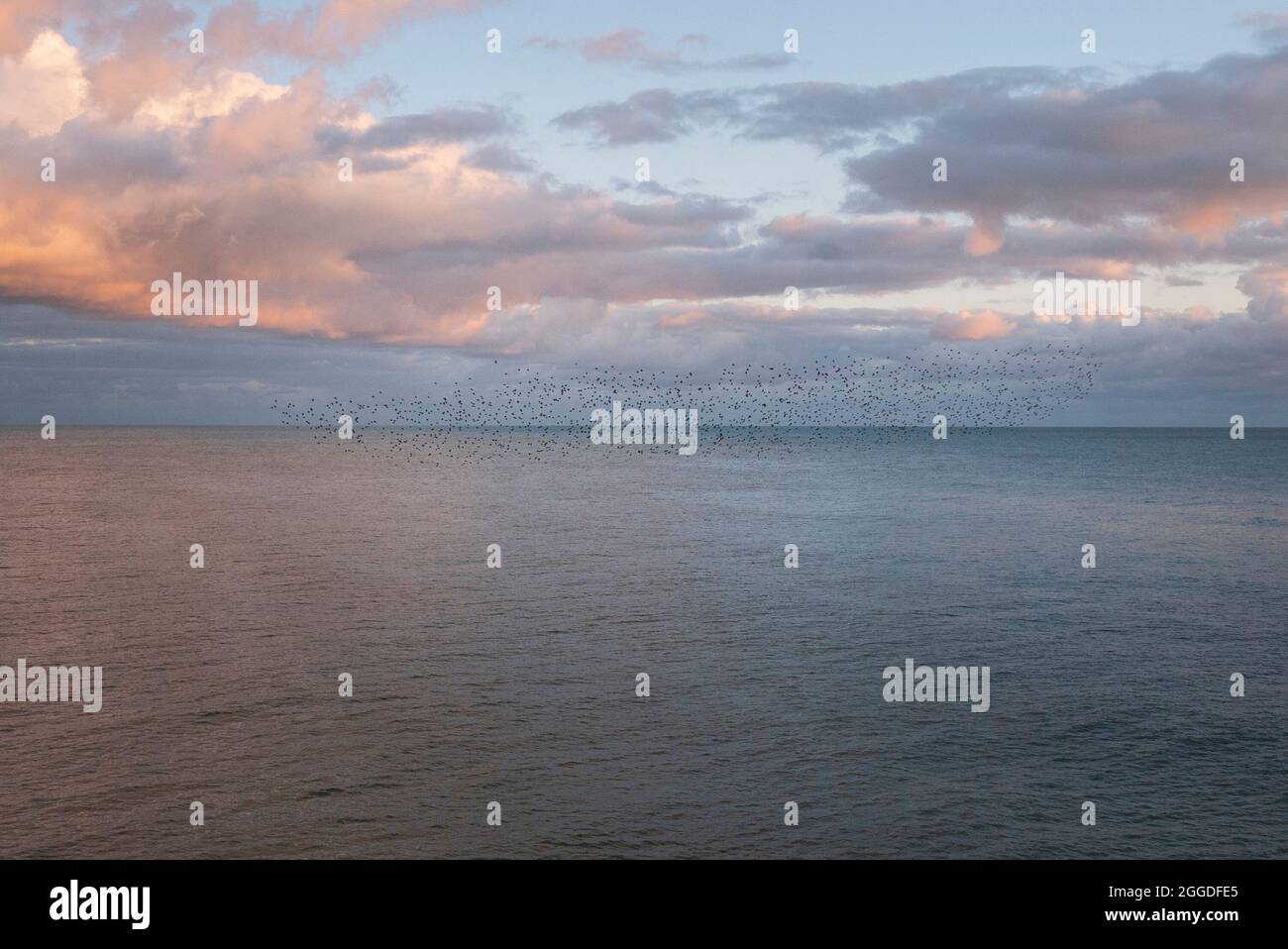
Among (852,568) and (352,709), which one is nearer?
(352,709)

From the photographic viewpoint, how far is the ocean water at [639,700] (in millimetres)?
36719

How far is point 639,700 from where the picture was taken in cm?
5025

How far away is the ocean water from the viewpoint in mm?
36719

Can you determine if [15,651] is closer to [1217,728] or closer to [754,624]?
[754,624]

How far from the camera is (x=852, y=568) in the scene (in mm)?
91500
